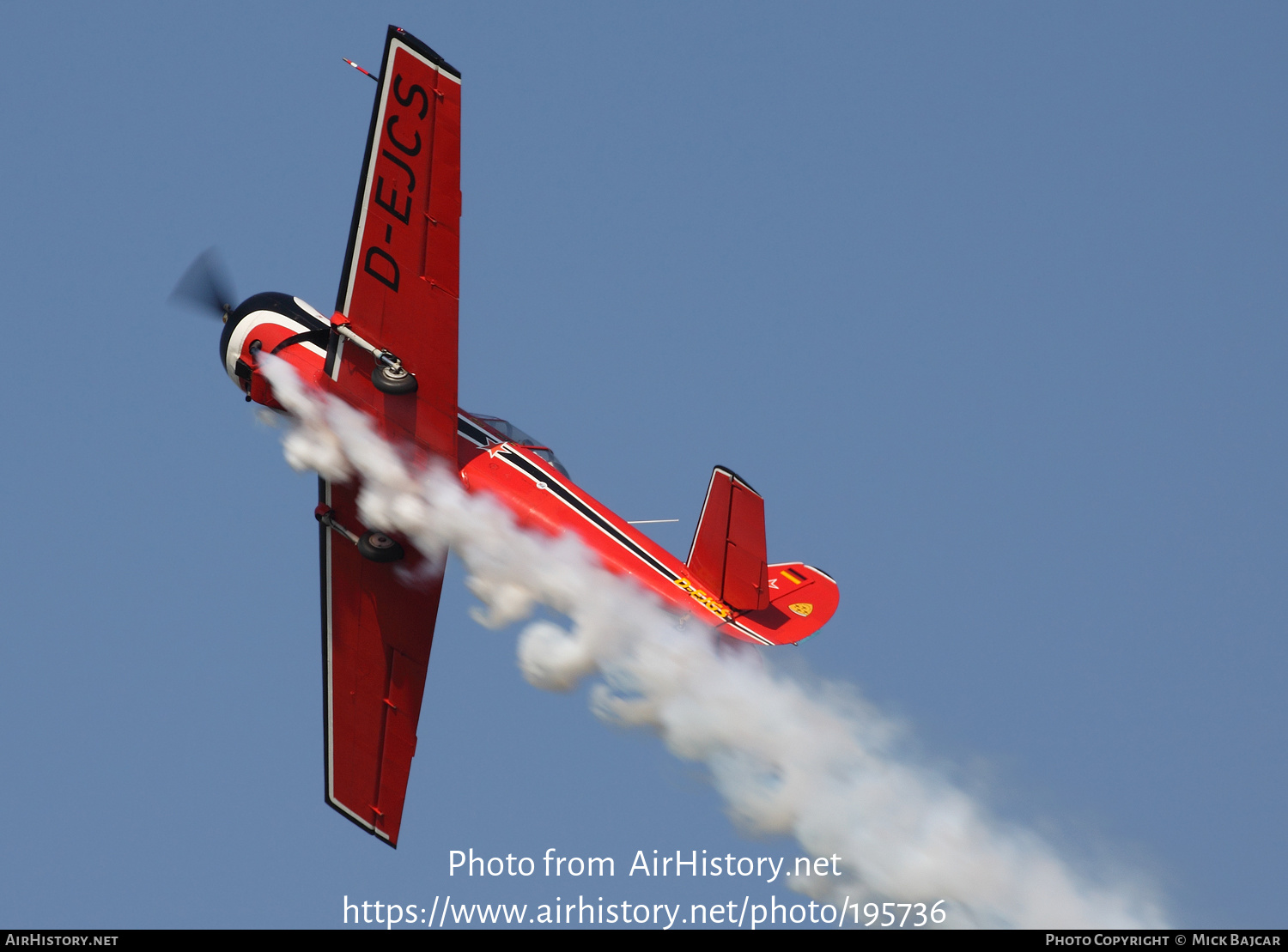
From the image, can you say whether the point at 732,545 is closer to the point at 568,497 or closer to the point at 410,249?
the point at 568,497

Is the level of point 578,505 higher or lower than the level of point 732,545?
higher

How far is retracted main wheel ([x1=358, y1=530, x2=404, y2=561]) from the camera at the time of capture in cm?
2270

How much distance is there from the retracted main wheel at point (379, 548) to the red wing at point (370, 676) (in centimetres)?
34

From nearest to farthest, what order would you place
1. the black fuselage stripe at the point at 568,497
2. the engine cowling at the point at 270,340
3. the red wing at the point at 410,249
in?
the red wing at the point at 410,249 → the black fuselage stripe at the point at 568,497 → the engine cowling at the point at 270,340

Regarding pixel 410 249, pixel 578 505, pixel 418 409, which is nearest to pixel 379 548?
pixel 418 409

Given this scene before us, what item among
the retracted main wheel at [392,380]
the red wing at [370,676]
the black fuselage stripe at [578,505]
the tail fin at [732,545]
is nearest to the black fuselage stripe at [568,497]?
the black fuselage stripe at [578,505]

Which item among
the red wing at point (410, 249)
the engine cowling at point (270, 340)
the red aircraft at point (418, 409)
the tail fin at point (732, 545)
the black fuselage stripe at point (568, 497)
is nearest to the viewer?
the red wing at point (410, 249)

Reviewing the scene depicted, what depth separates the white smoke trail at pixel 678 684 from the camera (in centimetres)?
2184

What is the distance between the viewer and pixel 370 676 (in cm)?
2462

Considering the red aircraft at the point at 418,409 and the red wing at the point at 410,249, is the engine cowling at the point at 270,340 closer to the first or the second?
the red aircraft at the point at 418,409

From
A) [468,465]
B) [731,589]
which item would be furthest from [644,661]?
[468,465]

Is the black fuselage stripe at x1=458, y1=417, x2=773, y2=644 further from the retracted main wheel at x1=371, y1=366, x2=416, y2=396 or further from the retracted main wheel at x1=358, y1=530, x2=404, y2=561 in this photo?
the retracted main wheel at x1=358, y1=530, x2=404, y2=561

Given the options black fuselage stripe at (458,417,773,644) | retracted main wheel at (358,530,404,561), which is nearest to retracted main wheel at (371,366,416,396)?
black fuselage stripe at (458,417,773,644)

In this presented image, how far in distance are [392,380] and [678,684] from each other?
465 centimetres
